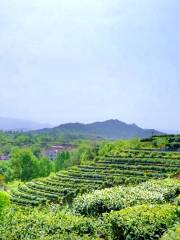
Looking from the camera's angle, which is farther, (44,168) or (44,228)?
(44,168)

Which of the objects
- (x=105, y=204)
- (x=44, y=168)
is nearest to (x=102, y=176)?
(x=105, y=204)

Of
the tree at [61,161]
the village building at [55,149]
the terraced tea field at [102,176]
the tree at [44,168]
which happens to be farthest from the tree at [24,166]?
the village building at [55,149]

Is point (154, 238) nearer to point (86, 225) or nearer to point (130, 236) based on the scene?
point (130, 236)

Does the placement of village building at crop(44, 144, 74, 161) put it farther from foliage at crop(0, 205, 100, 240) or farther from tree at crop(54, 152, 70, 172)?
foliage at crop(0, 205, 100, 240)

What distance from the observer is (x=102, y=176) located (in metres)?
42.5

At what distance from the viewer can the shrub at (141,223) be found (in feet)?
48.8

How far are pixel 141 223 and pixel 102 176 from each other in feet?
90.4

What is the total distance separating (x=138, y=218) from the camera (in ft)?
50.2

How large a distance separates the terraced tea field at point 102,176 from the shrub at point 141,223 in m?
22.8

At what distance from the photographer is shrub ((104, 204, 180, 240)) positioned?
14875 millimetres

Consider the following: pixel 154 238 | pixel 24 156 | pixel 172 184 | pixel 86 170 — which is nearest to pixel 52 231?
pixel 154 238

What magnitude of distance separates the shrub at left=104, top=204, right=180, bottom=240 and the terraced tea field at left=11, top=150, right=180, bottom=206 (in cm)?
2276

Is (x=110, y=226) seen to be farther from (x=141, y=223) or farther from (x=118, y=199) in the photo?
(x=118, y=199)

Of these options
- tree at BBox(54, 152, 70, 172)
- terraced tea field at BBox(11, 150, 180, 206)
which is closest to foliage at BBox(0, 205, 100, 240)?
terraced tea field at BBox(11, 150, 180, 206)
